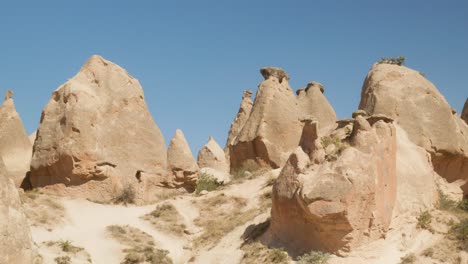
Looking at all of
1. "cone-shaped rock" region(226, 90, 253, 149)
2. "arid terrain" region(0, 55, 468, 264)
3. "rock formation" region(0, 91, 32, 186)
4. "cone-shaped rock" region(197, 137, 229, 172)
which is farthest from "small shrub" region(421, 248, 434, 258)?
"cone-shaped rock" region(226, 90, 253, 149)

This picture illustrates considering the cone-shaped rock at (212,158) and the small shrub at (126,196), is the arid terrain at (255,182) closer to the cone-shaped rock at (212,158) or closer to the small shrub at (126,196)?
the small shrub at (126,196)

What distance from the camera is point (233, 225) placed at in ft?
54.2

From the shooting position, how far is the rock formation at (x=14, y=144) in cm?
1772

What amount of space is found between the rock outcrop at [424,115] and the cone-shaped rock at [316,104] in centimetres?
795

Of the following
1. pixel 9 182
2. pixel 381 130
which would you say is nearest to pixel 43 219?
pixel 381 130

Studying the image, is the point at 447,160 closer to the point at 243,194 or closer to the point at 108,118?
→ the point at 243,194

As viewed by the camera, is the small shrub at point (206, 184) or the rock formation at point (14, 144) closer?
the rock formation at point (14, 144)

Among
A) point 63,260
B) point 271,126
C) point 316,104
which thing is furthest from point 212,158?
point 63,260

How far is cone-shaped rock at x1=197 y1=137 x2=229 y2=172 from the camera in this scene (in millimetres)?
29747

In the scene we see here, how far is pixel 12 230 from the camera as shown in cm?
546

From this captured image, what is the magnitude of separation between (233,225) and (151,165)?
3803mm

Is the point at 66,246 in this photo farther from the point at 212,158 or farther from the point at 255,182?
the point at 212,158

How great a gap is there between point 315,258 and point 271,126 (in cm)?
1015

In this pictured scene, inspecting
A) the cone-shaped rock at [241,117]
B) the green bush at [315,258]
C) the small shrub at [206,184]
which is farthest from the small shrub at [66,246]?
the cone-shaped rock at [241,117]
